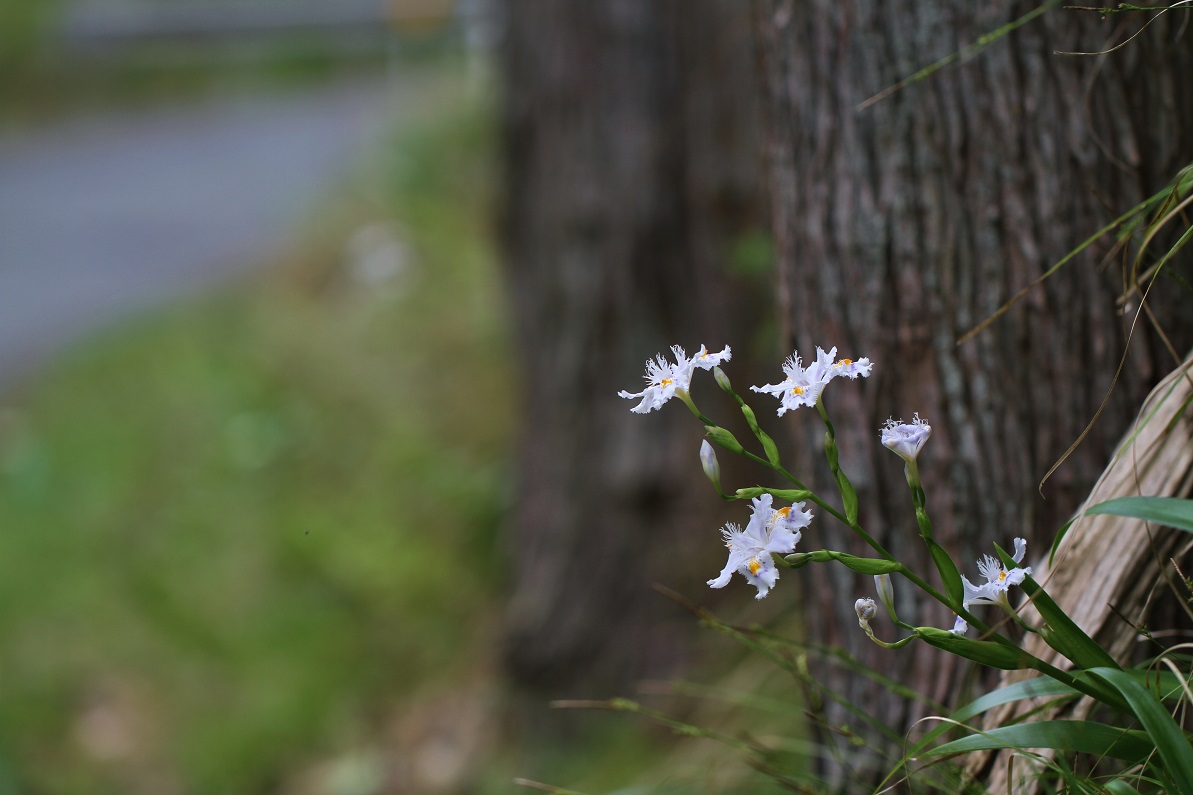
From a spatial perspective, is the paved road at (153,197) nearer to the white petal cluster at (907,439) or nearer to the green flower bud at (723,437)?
the green flower bud at (723,437)

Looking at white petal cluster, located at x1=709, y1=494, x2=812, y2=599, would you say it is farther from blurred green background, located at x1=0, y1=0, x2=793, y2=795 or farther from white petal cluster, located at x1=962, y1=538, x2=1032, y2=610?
blurred green background, located at x1=0, y1=0, x2=793, y2=795

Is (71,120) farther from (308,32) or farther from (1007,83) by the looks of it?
(1007,83)

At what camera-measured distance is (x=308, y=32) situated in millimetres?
12633

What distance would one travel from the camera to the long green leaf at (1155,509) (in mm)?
913

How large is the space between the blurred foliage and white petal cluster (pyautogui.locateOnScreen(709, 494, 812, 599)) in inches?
113

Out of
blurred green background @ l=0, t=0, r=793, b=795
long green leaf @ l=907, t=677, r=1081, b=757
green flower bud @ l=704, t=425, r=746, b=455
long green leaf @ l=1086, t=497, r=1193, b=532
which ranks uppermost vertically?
green flower bud @ l=704, t=425, r=746, b=455

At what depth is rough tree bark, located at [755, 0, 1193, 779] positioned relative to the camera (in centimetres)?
135

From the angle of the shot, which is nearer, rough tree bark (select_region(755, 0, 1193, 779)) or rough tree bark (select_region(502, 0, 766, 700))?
rough tree bark (select_region(755, 0, 1193, 779))

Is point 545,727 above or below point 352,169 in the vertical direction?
below

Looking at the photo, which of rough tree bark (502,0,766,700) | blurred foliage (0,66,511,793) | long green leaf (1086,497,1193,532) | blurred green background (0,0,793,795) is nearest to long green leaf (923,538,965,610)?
long green leaf (1086,497,1193,532)

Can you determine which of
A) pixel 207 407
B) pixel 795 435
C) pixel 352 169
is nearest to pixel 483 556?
pixel 207 407

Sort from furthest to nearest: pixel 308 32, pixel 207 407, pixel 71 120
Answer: pixel 308 32
pixel 71 120
pixel 207 407

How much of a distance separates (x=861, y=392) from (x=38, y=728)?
2912 millimetres

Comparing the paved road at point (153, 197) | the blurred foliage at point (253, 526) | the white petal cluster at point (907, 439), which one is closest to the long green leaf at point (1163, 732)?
the white petal cluster at point (907, 439)
